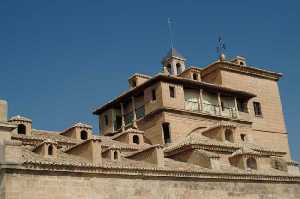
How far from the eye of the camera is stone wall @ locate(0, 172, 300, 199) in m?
16.0

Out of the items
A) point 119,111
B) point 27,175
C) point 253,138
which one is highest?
point 119,111

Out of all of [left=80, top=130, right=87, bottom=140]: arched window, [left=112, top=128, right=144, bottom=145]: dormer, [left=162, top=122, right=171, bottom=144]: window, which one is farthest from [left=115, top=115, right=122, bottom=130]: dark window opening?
[left=80, top=130, right=87, bottom=140]: arched window

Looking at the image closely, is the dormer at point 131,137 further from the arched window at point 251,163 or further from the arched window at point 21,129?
the arched window at point 251,163

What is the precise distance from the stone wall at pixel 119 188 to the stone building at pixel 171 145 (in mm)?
34

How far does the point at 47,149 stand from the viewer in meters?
18.2

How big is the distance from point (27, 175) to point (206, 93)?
58.3ft

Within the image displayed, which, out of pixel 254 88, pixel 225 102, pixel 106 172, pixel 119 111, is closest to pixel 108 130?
pixel 119 111

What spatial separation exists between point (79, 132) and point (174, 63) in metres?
11.6

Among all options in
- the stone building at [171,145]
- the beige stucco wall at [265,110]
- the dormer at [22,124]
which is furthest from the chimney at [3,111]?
the beige stucco wall at [265,110]

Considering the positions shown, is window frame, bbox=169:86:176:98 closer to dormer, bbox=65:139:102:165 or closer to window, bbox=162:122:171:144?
window, bbox=162:122:171:144

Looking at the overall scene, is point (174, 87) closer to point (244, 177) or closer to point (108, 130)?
point (108, 130)

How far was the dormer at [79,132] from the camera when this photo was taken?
2606cm

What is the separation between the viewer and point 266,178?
24.1 metres

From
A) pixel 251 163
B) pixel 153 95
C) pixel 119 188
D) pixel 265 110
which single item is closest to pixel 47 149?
pixel 119 188
